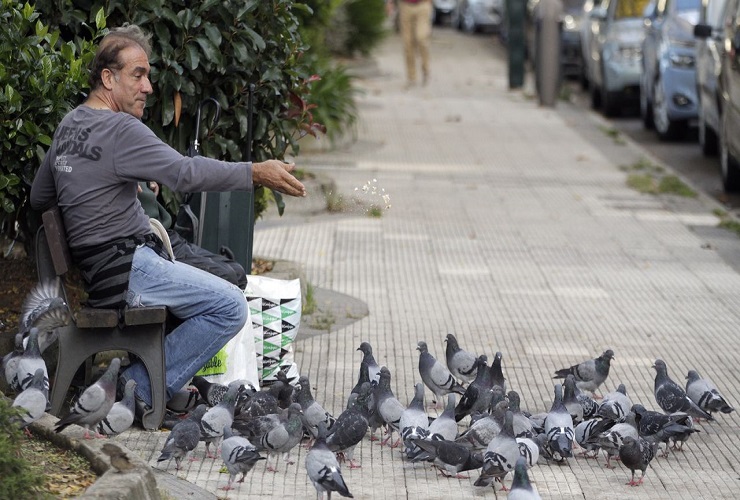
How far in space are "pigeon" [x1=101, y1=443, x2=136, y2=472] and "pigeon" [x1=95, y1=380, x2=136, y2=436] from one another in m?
0.74

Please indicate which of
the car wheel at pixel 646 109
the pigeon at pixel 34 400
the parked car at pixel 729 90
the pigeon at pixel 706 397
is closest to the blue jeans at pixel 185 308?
the pigeon at pixel 34 400

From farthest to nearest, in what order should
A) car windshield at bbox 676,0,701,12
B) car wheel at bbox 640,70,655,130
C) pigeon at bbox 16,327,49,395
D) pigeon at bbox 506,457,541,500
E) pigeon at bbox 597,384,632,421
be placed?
car wheel at bbox 640,70,655,130 → car windshield at bbox 676,0,701,12 → pigeon at bbox 597,384,632,421 → pigeon at bbox 16,327,49,395 → pigeon at bbox 506,457,541,500

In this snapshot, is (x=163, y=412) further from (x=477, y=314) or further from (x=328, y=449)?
→ (x=477, y=314)

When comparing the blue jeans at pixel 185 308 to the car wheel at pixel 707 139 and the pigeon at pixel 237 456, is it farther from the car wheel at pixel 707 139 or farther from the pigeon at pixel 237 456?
the car wheel at pixel 707 139

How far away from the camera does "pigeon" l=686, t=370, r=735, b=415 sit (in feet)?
22.6

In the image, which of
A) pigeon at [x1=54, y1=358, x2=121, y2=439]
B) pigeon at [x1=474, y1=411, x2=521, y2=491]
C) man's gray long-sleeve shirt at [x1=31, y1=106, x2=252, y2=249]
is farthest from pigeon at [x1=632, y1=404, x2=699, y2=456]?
pigeon at [x1=54, y1=358, x2=121, y2=439]

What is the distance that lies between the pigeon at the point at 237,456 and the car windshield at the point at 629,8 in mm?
17782

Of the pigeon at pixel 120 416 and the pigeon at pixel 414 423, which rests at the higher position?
the pigeon at pixel 120 416

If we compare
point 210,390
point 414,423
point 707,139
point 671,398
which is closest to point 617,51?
point 707,139

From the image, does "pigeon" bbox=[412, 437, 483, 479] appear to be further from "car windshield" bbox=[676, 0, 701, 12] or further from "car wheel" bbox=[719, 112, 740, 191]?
"car windshield" bbox=[676, 0, 701, 12]

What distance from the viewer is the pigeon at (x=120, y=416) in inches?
238

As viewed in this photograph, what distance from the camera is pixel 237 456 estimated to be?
5598mm

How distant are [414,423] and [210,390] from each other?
1.09 metres

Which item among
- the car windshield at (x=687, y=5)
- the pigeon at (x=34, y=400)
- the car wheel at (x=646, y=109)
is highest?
the pigeon at (x=34, y=400)
